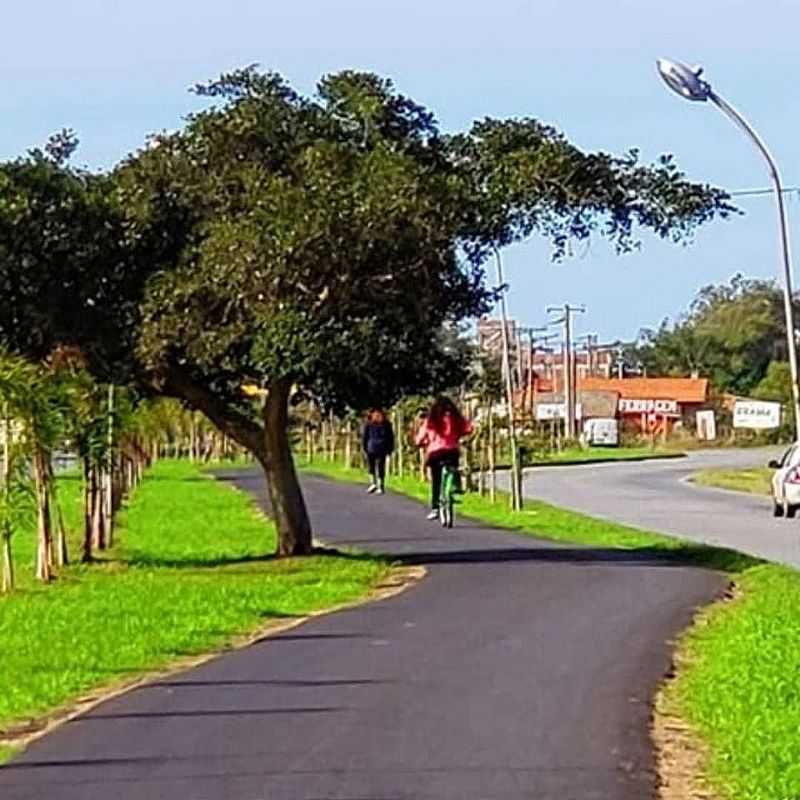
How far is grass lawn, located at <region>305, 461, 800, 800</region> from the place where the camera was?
10023 millimetres

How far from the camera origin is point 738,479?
2368 inches

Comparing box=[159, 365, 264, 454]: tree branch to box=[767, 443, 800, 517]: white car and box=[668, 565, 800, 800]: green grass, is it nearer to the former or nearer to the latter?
box=[668, 565, 800, 800]: green grass

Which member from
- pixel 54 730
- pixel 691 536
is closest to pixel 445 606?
pixel 54 730

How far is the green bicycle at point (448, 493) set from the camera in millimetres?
29123

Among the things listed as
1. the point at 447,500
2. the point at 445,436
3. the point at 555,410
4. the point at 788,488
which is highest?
the point at 555,410

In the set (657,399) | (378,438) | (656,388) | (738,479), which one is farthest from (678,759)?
(656,388)

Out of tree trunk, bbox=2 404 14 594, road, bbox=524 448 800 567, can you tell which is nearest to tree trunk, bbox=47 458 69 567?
tree trunk, bbox=2 404 14 594

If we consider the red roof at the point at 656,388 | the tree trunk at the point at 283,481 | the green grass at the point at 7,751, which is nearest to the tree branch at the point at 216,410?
the tree trunk at the point at 283,481

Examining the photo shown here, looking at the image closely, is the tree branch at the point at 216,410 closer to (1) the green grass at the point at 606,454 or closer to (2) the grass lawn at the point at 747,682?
(2) the grass lawn at the point at 747,682

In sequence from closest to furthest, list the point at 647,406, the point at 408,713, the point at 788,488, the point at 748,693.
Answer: the point at 408,713 → the point at 748,693 → the point at 788,488 → the point at 647,406

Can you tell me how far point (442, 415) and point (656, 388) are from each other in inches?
4037

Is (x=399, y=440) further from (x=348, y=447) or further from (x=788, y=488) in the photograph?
(x=788, y=488)

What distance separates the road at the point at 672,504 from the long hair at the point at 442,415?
398cm

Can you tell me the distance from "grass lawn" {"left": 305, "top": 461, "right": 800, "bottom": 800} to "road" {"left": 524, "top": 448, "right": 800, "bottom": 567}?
5080mm
